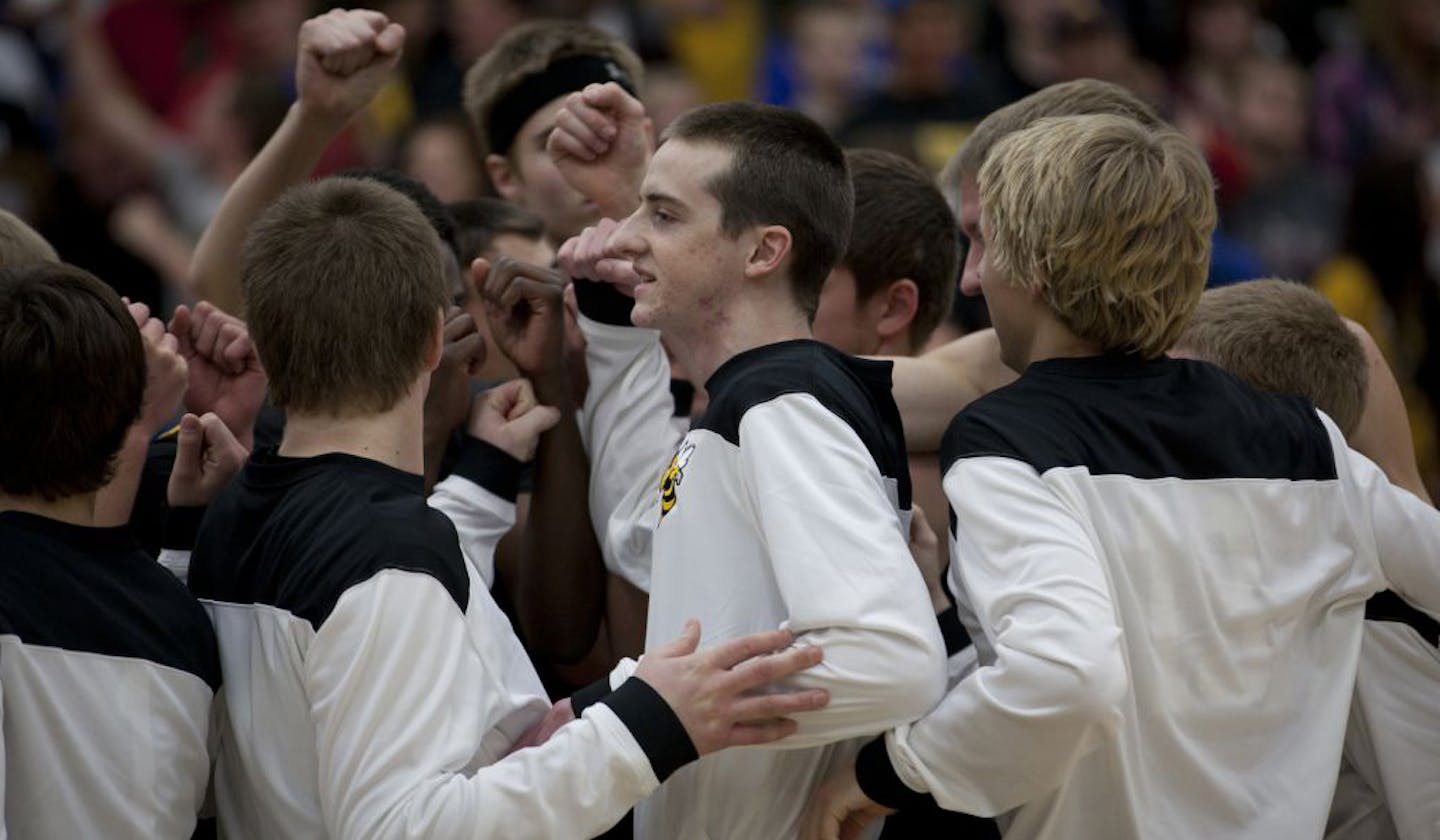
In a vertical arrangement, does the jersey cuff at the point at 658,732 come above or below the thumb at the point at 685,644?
below

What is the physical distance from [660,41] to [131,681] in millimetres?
7574

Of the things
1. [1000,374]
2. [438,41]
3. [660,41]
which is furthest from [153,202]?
[1000,374]

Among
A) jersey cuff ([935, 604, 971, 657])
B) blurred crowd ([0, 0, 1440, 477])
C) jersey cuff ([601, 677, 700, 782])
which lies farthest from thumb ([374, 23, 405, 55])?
blurred crowd ([0, 0, 1440, 477])

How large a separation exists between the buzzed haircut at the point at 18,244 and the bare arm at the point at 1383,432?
8.67ft

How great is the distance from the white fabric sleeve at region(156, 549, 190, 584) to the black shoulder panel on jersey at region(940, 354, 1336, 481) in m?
1.42

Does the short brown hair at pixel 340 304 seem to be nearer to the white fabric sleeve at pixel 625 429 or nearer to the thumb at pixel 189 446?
the thumb at pixel 189 446

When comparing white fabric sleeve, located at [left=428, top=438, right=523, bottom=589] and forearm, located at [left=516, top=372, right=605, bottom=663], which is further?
forearm, located at [left=516, top=372, right=605, bottom=663]

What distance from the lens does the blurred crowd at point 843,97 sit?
841 cm

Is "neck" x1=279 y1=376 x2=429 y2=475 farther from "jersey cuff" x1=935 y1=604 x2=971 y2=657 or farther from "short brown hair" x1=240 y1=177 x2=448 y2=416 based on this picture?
"jersey cuff" x1=935 y1=604 x2=971 y2=657

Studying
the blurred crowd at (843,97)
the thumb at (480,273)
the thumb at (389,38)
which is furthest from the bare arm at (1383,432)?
the blurred crowd at (843,97)

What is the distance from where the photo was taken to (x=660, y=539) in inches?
126

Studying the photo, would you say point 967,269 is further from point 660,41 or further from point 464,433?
point 660,41

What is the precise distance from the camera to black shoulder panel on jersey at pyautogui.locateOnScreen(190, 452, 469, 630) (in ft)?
9.46

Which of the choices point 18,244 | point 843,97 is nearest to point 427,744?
point 18,244
